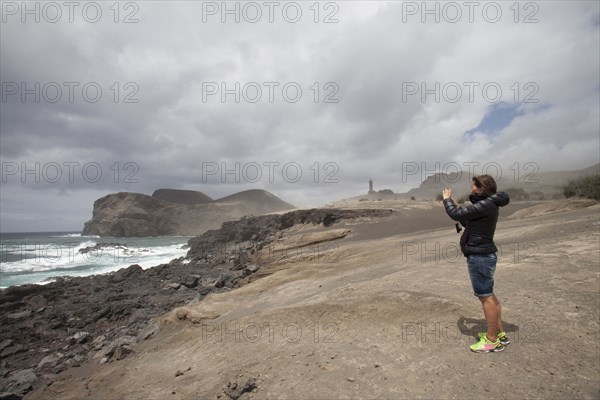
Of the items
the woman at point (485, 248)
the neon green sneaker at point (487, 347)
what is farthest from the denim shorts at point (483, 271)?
the neon green sneaker at point (487, 347)

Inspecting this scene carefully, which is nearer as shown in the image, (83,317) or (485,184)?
(485,184)

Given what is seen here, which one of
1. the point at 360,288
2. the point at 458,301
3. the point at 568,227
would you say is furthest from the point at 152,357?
the point at 568,227

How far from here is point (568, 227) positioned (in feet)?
29.3

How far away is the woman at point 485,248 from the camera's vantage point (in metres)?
3.61

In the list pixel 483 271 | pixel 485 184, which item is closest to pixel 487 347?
pixel 483 271

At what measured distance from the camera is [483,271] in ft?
12.0

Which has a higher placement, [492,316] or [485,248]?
[485,248]

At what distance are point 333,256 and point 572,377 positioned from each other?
8989 millimetres

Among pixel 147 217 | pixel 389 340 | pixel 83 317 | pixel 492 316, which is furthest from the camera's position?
pixel 147 217

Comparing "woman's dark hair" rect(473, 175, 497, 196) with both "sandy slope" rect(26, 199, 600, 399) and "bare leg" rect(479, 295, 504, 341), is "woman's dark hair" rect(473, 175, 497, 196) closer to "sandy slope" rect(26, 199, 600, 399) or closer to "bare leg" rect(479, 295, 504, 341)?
"bare leg" rect(479, 295, 504, 341)

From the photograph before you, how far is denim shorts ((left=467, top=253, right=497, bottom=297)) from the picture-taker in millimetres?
3631

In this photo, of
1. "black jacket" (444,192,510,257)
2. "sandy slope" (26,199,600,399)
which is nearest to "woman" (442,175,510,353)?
"black jacket" (444,192,510,257)

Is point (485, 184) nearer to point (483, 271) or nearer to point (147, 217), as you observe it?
point (483, 271)

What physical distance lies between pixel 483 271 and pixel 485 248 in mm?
269
